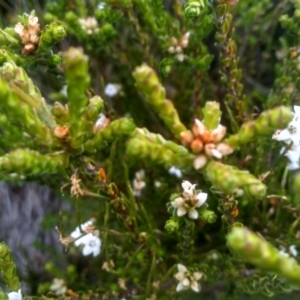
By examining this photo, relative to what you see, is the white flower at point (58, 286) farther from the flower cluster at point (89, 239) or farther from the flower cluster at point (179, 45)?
the flower cluster at point (179, 45)

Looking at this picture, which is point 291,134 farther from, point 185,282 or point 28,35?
point 28,35

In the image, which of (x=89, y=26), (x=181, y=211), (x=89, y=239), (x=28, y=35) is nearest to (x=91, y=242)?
(x=89, y=239)

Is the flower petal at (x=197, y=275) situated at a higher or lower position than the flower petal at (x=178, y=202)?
lower

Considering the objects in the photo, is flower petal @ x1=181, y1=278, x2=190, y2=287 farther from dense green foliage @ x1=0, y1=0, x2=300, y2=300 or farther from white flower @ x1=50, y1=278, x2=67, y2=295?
white flower @ x1=50, y1=278, x2=67, y2=295

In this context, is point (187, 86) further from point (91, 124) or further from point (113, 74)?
point (91, 124)

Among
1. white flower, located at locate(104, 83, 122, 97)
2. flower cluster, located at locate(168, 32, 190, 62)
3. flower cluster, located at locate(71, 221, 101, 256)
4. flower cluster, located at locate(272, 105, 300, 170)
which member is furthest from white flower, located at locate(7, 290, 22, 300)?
white flower, located at locate(104, 83, 122, 97)

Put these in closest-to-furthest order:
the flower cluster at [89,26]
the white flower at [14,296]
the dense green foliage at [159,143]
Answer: the dense green foliage at [159,143] < the white flower at [14,296] < the flower cluster at [89,26]

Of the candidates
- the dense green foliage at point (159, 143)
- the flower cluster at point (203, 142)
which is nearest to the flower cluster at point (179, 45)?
the dense green foliage at point (159, 143)
